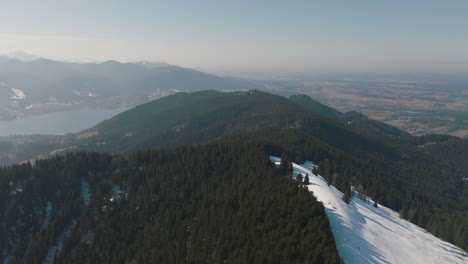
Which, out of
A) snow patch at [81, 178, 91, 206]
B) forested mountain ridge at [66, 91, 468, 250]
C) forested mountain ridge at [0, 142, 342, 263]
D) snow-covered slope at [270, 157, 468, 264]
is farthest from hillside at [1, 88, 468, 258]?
snow patch at [81, 178, 91, 206]

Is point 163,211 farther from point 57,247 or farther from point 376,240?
point 376,240

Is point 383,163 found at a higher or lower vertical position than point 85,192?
lower

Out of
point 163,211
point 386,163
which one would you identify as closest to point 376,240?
point 163,211

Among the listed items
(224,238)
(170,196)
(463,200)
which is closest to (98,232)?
(170,196)

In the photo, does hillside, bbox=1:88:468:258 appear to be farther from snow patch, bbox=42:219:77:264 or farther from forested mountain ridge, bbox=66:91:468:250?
snow patch, bbox=42:219:77:264

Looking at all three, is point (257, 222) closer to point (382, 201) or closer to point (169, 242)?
point (169, 242)

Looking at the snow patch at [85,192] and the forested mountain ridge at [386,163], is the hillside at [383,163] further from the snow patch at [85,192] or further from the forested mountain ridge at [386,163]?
the snow patch at [85,192]

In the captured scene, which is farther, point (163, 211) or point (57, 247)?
point (163, 211)

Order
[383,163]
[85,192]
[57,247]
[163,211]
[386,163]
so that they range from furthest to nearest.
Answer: [386,163]
[383,163]
[85,192]
[163,211]
[57,247]
